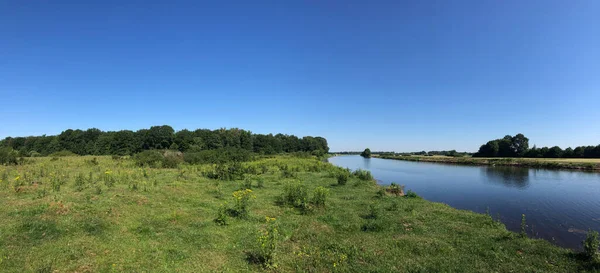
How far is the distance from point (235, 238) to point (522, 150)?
123804 mm

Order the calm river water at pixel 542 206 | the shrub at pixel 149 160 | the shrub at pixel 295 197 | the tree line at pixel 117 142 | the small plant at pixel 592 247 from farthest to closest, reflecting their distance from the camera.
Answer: the tree line at pixel 117 142, the shrub at pixel 149 160, the shrub at pixel 295 197, the calm river water at pixel 542 206, the small plant at pixel 592 247

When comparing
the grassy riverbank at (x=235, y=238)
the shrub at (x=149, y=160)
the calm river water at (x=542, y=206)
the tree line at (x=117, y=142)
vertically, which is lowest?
the calm river water at (x=542, y=206)

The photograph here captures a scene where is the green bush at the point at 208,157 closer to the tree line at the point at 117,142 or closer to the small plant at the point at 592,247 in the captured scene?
the tree line at the point at 117,142

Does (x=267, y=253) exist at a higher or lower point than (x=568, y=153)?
lower

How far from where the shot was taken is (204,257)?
7.83 m

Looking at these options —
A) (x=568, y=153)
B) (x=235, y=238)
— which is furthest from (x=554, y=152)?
(x=235, y=238)

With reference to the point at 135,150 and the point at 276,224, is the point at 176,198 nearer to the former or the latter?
the point at 276,224

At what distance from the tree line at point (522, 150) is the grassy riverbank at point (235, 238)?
339 ft

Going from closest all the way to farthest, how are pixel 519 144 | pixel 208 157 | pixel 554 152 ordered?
pixel 208 157, pixel 554 152, pixel 519 144

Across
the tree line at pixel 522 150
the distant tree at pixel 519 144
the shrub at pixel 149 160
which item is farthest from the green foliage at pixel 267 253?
the distant tree at pixel 519 144

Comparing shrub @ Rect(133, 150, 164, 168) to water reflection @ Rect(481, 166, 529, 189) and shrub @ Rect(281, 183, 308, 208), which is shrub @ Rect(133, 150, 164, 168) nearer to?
shrub @ Rect(281, 183, 308, 208)

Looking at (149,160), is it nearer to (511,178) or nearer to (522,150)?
(511,178)

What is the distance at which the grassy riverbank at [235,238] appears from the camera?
731 centimetres

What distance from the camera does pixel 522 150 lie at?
98.1m
